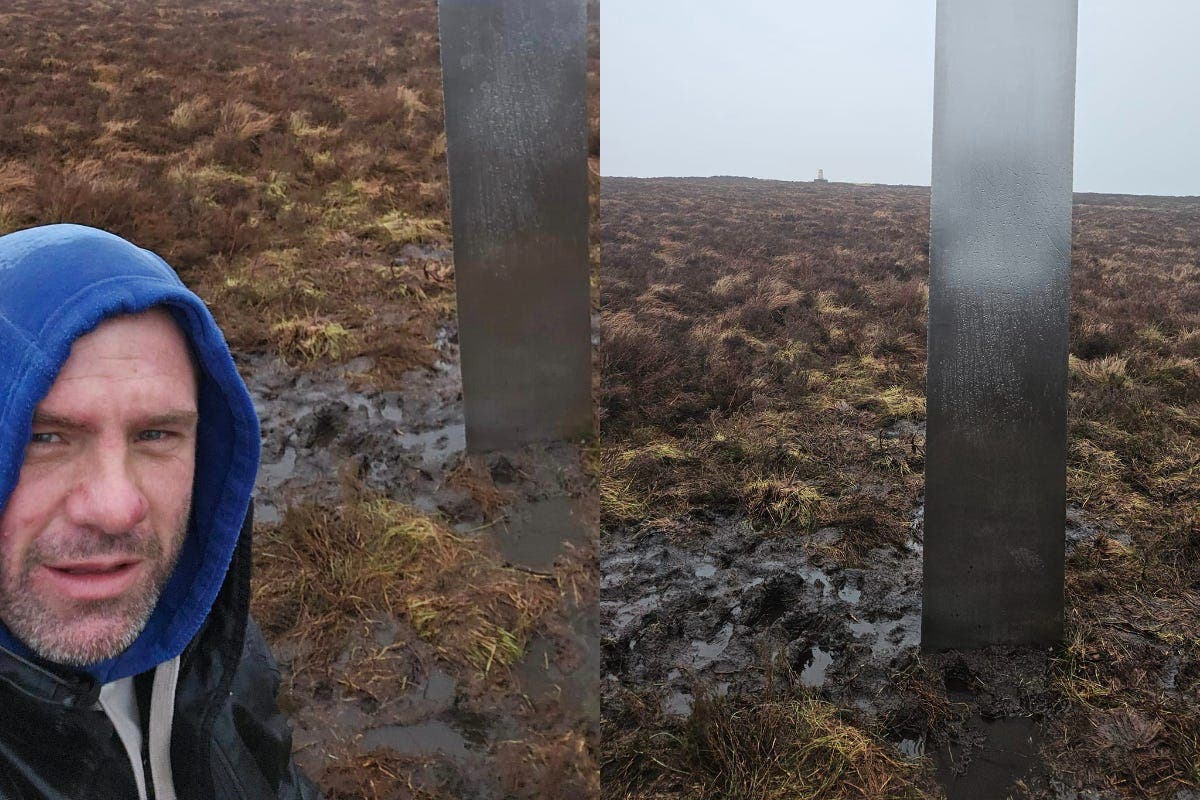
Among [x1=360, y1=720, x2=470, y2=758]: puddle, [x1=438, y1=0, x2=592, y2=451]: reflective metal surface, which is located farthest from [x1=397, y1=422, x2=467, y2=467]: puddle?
[x1=360, y1=720, x2=470, y2=758]: puddle

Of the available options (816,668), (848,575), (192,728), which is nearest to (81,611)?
(192,728)

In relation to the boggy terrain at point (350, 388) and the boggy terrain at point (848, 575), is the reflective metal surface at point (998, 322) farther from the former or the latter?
the boggy terrain at point (350, 388)

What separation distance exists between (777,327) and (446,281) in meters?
3.83

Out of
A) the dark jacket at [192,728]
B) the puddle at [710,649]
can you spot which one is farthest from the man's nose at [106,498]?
the puddle at [710,649]

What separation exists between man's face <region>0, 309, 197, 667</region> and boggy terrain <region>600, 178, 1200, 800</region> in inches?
73.8

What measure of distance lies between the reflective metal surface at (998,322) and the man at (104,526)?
213cm

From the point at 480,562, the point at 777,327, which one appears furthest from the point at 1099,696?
the point at 777,327

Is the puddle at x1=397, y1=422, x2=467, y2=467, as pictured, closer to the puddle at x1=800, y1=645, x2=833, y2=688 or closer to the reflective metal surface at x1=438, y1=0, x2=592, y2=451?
the reflective metal surface at x1=438, y1=0, x2=592, y2=451

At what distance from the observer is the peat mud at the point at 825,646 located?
269cm

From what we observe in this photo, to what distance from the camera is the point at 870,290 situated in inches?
413

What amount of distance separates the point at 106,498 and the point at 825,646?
2.85 m

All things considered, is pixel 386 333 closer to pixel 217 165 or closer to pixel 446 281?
pixel 446 281

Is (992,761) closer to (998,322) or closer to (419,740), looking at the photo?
(998,322)

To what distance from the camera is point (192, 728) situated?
1.15m
